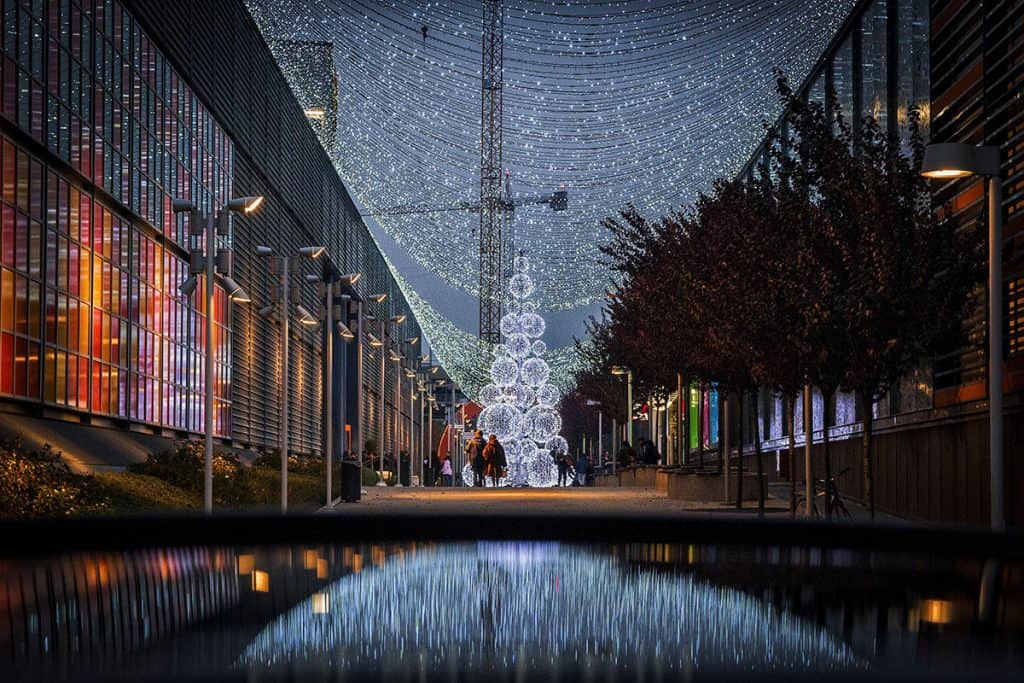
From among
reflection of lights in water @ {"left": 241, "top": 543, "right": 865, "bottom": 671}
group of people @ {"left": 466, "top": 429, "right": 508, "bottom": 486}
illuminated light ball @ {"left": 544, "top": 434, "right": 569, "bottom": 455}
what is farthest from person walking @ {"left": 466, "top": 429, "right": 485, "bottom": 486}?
reflection of lights in water @ {"left": 241, "top": 543, "right": 865, "bottom": 671}

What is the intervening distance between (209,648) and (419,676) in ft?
1.06

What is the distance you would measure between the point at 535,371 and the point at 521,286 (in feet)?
11.0

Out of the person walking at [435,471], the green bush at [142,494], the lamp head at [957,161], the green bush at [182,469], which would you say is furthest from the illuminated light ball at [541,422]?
the lamp head at [957,161]

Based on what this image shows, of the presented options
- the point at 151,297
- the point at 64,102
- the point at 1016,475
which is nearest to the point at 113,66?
the point at 64,102

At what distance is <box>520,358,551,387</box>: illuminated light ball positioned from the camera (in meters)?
52.0

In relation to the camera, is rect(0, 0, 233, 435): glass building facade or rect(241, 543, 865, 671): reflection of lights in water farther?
rect(0, 0, 233, 435): glass building facade

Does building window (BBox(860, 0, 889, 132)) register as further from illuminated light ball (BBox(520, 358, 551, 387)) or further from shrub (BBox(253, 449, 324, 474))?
illuminated light ball (BBox(520, 358, 551, 387))

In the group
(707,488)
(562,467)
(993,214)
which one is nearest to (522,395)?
(562,467)

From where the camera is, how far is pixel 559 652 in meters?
1.71

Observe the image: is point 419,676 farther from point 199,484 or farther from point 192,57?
point 192,57

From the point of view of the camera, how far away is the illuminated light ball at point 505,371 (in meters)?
52.1

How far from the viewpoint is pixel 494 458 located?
155 feet

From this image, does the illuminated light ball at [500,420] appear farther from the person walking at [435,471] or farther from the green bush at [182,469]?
the person walking at [435,471]

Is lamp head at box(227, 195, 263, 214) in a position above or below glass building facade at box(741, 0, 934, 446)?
below
